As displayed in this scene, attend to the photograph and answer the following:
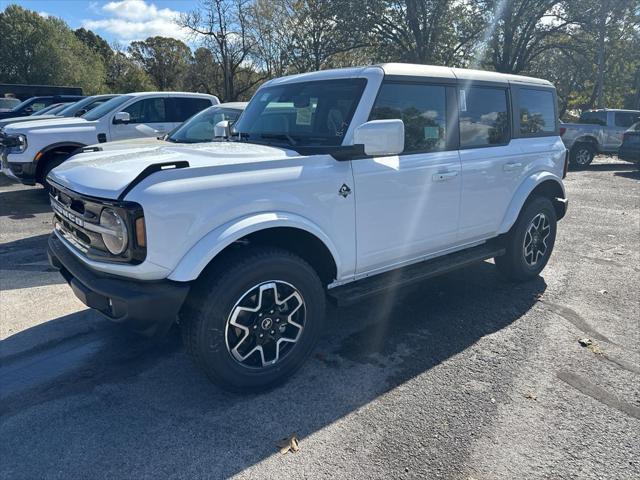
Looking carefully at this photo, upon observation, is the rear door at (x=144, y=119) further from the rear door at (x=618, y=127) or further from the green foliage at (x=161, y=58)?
the green foliage at (x=161, y=58)

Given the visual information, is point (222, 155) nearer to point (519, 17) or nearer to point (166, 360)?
point (166, 360)

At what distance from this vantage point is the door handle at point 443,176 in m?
3.74

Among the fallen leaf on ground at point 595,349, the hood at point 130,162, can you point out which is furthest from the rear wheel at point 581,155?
the hood at point 130,162

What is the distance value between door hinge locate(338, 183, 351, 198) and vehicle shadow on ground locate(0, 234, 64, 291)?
3.37 metres

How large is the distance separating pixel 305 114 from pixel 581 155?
1502cm

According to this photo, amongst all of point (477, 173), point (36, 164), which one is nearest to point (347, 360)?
point (477, 173)

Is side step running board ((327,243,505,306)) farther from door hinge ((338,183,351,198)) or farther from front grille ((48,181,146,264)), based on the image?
front grille ((48,181,146,264))

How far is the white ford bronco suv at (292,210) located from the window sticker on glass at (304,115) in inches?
0.5

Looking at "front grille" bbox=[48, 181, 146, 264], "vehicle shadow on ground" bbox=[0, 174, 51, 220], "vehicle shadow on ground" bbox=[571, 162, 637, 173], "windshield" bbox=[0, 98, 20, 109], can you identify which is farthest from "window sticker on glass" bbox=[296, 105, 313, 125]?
"windshield" bbox=[0, 98, 20, 109]

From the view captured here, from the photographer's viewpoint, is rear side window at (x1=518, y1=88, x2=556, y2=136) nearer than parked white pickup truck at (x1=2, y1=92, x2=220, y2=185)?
Yes

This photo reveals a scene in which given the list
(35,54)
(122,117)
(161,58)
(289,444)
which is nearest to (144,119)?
(122,117)

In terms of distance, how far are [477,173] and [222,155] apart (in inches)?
89.7

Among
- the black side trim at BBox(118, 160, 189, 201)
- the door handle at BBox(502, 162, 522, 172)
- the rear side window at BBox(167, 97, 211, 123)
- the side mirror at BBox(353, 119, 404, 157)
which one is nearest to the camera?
the black side trim at BBox(118, 160, 189, 201)

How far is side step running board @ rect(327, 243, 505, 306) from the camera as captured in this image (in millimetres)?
3369
